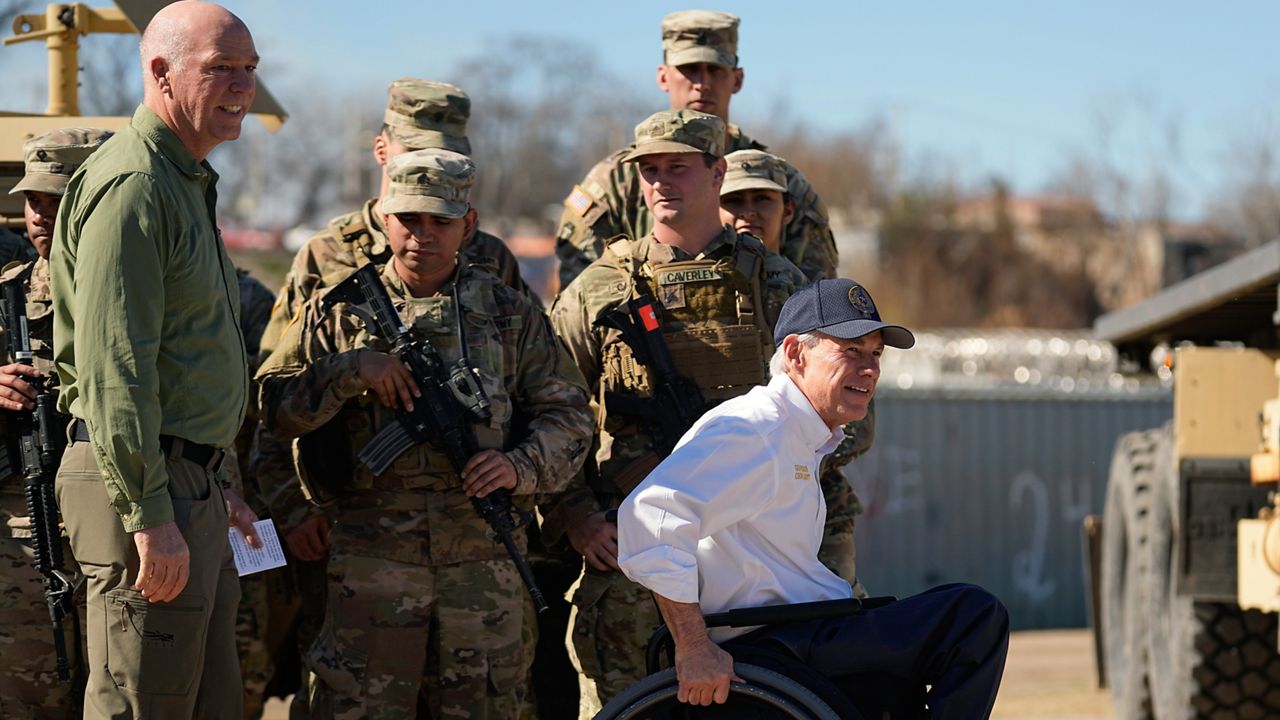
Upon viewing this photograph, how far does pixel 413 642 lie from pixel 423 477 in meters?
0.48

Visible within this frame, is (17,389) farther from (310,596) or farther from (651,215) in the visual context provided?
(651,215)

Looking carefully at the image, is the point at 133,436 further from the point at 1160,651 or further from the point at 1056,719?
the point at 1056,719

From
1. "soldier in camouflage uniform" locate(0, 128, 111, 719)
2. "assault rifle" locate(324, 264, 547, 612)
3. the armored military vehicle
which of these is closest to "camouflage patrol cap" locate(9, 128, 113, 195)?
"soldier in camouflage uniform" locate(0, 128, 111, 719)

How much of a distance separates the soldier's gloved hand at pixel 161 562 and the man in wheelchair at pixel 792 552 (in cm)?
104

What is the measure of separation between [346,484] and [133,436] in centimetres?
125

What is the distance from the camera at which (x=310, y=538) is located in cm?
538

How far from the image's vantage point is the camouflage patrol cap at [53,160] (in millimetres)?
4809

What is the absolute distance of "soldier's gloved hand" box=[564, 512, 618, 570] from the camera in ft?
17.1

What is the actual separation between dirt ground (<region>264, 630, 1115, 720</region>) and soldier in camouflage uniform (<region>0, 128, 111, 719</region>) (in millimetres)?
3214

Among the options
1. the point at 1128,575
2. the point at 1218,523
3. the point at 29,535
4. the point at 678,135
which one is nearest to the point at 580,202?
the point at 678,135

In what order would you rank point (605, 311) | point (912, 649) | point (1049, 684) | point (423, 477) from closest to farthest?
point (912, 649), point (423, 477), point (605, 311), point (1049, 684)

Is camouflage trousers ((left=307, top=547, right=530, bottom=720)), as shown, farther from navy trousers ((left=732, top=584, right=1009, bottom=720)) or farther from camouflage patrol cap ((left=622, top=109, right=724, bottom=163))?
camouflage patrol cap ((left=622, top=109, right=724, bottom=163))

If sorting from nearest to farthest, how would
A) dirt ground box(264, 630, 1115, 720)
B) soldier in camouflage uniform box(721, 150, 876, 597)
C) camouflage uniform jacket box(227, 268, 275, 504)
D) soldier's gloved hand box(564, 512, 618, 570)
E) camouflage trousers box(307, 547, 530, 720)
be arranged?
camouflage trousers box(307, 547, 530, 720)
soldier's gloved hand box(564, 512, 618, 570)
soldier in camouflage uniform box(721, 150, 876, 597)
camouflage uniform jacket box(227, 268, 275, 504)
dirt ground box(264, 630, 1115, 720)

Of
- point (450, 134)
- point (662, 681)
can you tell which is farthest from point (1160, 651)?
point (662, 681)
